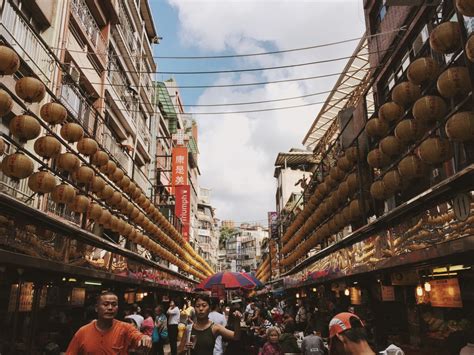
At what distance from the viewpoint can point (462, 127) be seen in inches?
278

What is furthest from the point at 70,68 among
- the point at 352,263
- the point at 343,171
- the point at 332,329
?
the point at 332,329

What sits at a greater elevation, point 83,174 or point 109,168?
point 109,168

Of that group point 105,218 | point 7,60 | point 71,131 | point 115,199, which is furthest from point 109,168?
point 7,60

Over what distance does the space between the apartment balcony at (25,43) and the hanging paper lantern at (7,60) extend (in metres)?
4.83

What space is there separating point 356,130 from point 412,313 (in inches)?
312

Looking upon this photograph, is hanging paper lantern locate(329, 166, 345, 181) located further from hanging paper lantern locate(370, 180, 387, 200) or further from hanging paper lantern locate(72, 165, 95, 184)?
hanging paper lantern locate(72, 165, 95, 184)

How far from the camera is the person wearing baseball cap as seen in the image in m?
3.31

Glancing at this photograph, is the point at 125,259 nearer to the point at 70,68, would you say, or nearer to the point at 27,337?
the point at 27,337

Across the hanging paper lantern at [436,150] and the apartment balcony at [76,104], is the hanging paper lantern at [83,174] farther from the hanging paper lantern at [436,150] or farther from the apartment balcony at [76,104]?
the hanging paper lantern at [436,150]

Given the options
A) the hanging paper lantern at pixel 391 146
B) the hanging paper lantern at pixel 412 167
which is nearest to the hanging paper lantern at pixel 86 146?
the hanging paper lantern at pixel 391 146

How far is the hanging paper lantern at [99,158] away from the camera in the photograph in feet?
41.8

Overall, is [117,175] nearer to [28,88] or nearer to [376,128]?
[28,88]

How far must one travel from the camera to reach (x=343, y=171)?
15.1m

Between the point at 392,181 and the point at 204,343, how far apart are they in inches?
262
